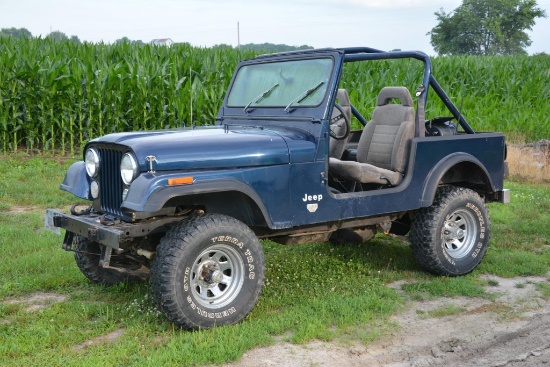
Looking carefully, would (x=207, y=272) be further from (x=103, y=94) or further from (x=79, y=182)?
(x=103, y=94)

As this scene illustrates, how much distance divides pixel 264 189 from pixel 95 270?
1.84 m

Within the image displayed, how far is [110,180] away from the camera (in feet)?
16.7

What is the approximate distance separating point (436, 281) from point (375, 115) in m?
1.76

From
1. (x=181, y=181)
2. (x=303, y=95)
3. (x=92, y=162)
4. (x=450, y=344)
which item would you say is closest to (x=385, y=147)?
(x=303, y=95)

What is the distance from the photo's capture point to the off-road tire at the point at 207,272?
4.63 metres

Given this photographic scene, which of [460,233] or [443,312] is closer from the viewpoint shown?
[443,312]

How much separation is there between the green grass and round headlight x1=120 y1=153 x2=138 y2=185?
3.53 feet

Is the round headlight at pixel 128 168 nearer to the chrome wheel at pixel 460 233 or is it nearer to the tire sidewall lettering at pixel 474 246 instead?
the tire sidewall lettering at pixel 474 246

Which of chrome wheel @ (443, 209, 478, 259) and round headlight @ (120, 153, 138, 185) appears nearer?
round headlight @ (120, 153, 138, 185)

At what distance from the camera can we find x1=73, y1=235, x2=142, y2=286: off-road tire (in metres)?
5.54

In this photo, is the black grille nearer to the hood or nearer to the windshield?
the hood

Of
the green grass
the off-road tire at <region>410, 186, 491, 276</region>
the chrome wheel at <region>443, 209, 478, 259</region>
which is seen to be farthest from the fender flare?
the green grass

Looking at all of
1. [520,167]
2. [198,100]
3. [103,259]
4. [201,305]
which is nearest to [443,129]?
[201,305]

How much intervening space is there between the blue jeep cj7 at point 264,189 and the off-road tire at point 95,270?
1cm
